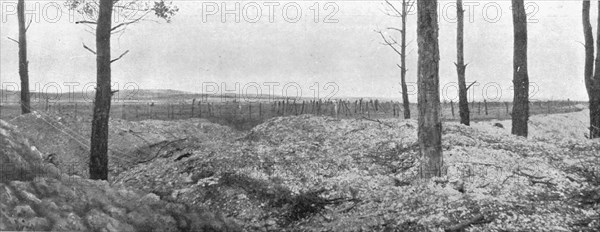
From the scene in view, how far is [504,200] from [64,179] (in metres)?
5.94

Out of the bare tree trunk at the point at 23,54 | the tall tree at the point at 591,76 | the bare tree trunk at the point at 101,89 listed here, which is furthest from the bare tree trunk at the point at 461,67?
the bare tree trunk at the point at 23,54

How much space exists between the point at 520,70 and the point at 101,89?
10.8 meters

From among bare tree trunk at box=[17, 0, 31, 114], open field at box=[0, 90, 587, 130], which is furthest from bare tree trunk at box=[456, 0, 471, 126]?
bare tree trunk at box=[17, 0, 31, 114]

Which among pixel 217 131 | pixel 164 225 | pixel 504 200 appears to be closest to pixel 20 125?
pixel 217 131

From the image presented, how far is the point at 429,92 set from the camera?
27.9 feet

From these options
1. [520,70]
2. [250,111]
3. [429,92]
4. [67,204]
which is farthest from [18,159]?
[250,111]

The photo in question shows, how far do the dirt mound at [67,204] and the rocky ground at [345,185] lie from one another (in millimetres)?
19

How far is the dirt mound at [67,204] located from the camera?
4695mm

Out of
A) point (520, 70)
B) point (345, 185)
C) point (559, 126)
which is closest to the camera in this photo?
point (345, 185)

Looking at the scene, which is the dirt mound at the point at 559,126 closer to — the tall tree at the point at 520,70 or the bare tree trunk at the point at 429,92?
the tall tree at the point at 520,70

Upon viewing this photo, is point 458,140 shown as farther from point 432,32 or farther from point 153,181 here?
point 153,181

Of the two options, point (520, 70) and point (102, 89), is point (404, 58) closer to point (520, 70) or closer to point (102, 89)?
point (520, 70)

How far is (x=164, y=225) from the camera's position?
5961 millimetres

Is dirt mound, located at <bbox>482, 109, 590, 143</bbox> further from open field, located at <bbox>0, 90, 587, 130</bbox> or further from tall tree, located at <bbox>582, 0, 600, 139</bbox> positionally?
tall tree, located at <bbox>582, 0, 600, 139</bbox>
